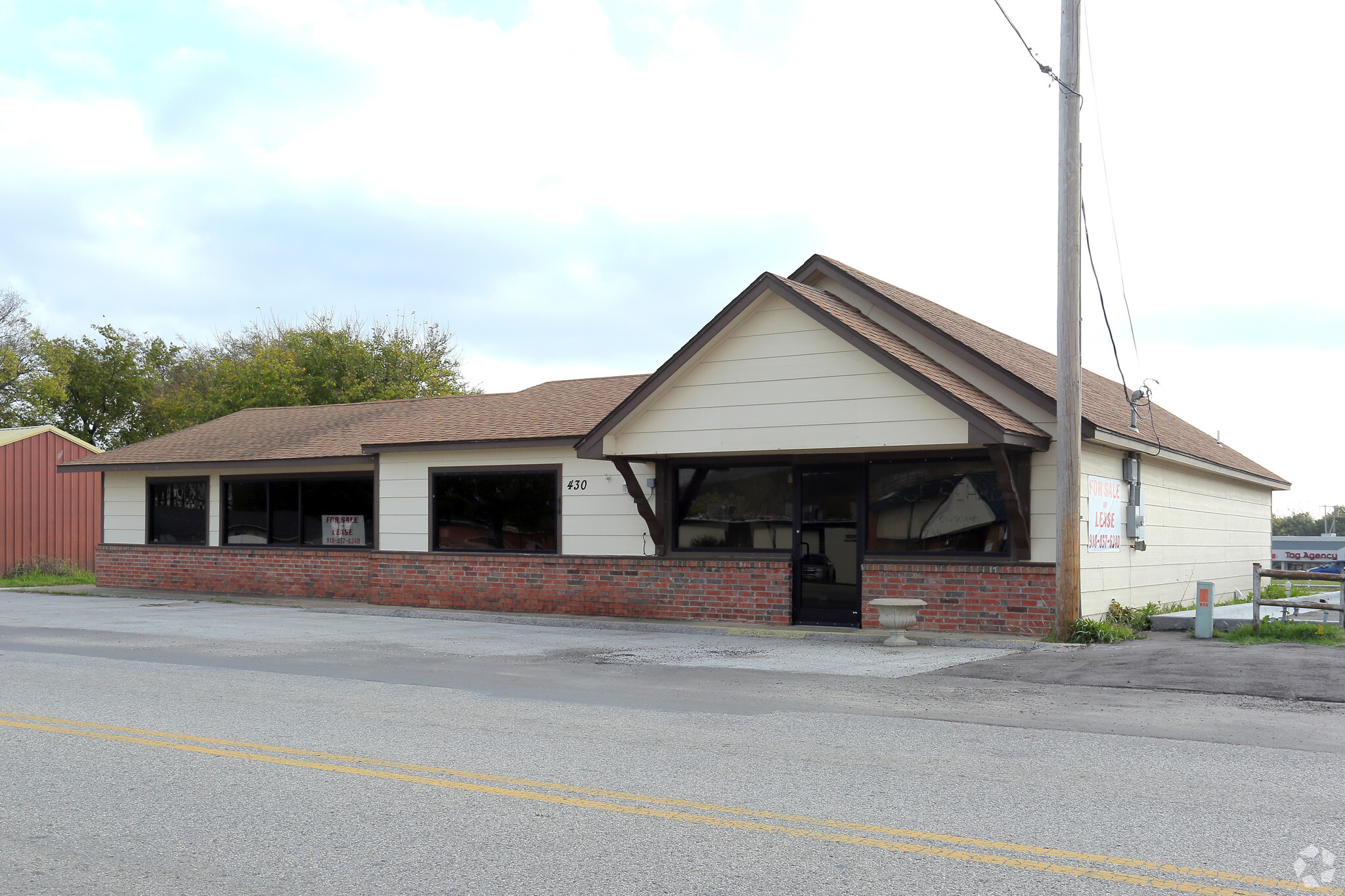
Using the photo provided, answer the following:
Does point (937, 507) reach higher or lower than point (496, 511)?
higher

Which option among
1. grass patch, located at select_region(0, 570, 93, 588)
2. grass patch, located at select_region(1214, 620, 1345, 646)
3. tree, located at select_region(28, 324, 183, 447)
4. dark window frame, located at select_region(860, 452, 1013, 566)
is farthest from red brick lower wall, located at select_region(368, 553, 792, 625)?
tree, located at select_region(28, 324, 183, 447)

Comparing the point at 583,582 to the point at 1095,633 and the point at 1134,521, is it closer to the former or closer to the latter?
the point at 1095,633

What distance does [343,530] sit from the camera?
2262cm

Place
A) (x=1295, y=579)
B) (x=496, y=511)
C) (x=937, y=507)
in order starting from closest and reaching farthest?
1. (x=1295, y=579)
2. (x=937, y=507)
3. (x=496, y=511)

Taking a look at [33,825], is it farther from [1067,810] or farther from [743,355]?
[743,355]

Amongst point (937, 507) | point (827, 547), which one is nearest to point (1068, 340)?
point (937, 507)

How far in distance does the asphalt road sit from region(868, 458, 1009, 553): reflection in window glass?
3214mm

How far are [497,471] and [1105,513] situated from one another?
998 cm

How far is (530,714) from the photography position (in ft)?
29.3

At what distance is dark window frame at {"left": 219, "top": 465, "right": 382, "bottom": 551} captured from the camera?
72.2 feet

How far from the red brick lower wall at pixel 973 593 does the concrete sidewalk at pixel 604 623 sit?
8.2 inches

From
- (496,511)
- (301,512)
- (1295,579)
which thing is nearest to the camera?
(1295,579)

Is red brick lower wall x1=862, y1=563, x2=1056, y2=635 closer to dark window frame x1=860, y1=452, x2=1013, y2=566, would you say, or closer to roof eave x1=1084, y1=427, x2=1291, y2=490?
dark window frame x1=860, y1=452, x2=1013, y2=566

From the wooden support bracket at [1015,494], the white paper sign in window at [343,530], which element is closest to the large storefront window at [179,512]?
the white paper sign in window at [343,530]
